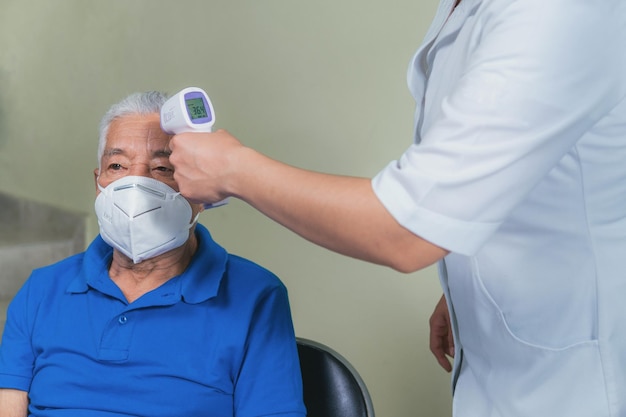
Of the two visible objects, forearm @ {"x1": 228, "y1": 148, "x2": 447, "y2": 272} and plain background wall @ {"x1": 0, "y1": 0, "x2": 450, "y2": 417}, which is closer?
forearm @ {"x1": 228, "y1": 148, "x2": 447, "y2": 272}

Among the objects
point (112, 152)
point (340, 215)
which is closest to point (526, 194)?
point (340, 215)

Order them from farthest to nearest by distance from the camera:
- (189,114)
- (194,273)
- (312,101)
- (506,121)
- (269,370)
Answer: (312,101), (194,273), (269,370), (189,114), (506,121)

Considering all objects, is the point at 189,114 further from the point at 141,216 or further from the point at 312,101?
the point at 312,101

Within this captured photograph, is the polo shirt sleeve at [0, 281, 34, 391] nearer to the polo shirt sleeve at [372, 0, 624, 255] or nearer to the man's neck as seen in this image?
the man's neck

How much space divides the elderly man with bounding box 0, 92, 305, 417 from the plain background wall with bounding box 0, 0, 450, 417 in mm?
727

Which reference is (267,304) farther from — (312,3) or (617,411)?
(312,3)

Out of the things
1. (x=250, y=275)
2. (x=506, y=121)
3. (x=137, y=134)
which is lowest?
(x=250, y=275)

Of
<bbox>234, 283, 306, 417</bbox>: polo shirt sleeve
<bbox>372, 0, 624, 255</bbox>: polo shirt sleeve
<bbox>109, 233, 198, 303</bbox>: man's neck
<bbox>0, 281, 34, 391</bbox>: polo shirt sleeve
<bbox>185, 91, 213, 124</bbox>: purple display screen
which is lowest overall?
<bbox>0, 281, 34, 391</bbox>: polo shirt sleeve

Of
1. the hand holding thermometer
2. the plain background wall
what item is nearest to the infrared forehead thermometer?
the hand holding thermometer

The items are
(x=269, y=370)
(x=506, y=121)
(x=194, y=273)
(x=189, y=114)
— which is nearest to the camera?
(x=506, y=121)

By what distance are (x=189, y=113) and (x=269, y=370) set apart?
56 cm

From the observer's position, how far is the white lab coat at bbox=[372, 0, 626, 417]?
2.71 ft

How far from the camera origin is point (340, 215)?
88cm

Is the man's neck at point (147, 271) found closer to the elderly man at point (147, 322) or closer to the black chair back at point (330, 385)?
the elderly man at point (147, 322)
